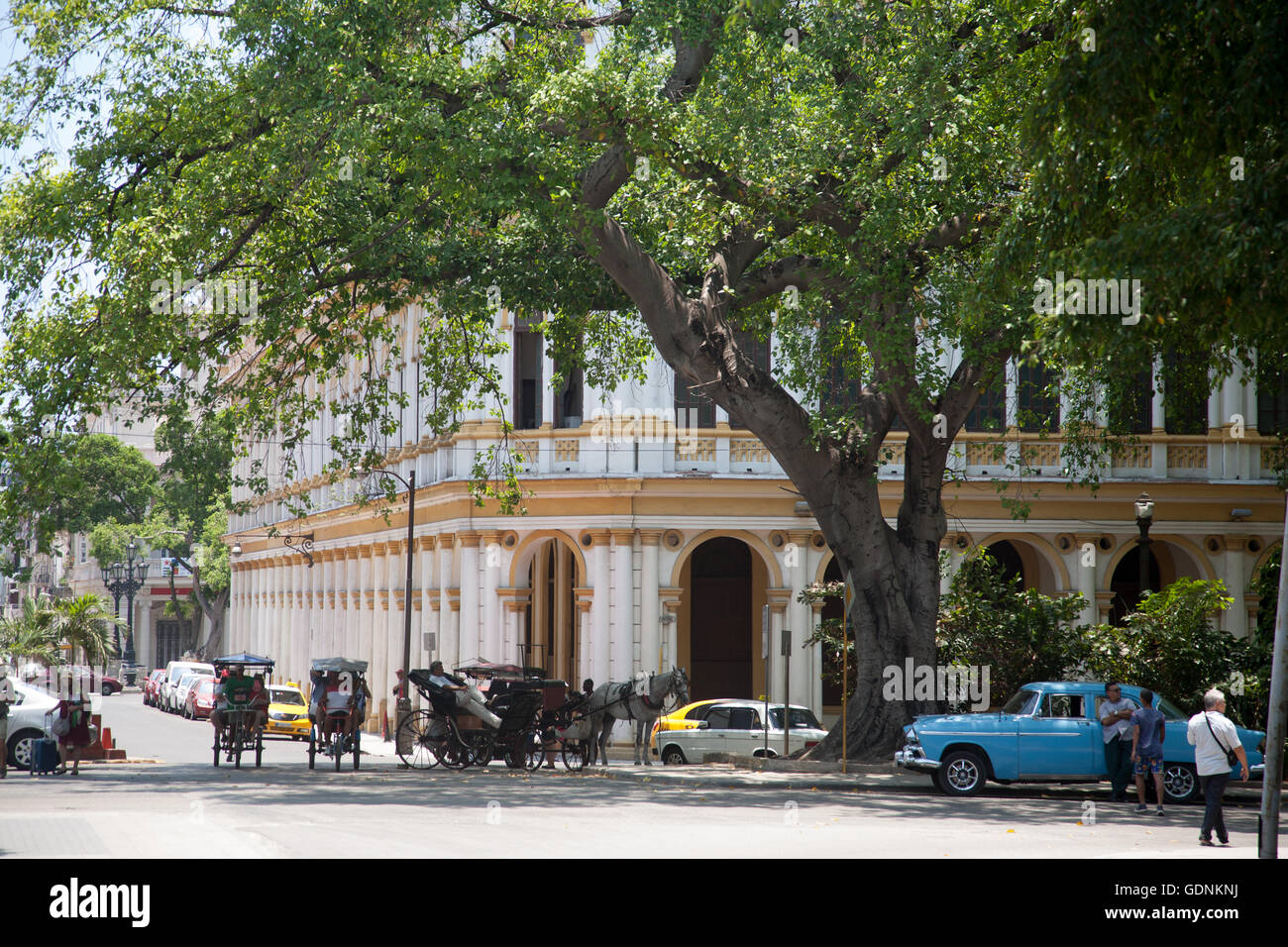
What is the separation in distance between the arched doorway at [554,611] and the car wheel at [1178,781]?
2202 centimetres

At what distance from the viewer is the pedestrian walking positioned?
20.0m

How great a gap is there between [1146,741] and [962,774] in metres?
2.78

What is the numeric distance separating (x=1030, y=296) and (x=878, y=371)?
350 cm

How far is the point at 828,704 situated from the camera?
34.6 m

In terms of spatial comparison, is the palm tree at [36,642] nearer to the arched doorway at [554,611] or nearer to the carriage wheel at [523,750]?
the arched doorway at [554,611]

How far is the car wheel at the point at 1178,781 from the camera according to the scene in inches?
817

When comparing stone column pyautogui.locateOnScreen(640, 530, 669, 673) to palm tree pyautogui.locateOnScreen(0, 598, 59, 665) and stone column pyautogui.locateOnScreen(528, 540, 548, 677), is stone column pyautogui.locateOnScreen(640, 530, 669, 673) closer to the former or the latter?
stone column pyautogui.locateOnScreen(528, 540, 548, 677)

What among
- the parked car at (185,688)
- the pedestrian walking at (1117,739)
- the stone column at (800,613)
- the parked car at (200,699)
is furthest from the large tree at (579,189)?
the parked car at (185,688)

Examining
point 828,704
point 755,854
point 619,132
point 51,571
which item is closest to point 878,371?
point 619,132

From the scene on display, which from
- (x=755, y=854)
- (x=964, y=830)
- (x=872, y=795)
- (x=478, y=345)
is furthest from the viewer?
(x=478, y=345)

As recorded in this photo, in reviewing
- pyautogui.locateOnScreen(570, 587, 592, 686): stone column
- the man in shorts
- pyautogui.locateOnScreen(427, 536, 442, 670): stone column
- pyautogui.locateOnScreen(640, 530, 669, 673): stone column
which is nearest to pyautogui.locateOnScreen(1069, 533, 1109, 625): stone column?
pyautogui.locateOnScreen(640, 530, 669, 673): stone column

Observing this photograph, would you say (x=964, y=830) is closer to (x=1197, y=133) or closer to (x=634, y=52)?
(x=1197, y=133)

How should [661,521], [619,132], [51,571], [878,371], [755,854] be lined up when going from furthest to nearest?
[51,571], [661,521], [878,371], [619,132], [755,854]

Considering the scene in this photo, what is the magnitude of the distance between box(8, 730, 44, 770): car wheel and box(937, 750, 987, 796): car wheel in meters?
14.6
